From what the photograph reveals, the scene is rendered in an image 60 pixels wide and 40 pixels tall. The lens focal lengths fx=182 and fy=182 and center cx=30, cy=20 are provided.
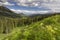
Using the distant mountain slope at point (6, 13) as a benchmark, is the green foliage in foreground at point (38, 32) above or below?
below

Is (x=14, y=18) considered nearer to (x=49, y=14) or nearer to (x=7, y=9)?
(x=7, y=9)

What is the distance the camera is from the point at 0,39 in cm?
470

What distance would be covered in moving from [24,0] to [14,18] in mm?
923

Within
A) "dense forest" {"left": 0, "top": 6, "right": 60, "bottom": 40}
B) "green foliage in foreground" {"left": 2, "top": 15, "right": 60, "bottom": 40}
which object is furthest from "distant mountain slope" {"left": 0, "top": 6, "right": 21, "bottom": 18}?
"green foliage in foreground" {"left": 2, "top": 15, "right": 60, "bottom": 40}

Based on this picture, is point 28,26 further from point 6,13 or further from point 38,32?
point 6,13

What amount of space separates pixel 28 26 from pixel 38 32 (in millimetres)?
495

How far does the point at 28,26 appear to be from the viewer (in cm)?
505

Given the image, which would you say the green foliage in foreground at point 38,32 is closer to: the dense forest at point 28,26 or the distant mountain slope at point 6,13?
the dense forest at point 28,26

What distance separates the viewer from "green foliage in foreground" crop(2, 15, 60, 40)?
457 cm

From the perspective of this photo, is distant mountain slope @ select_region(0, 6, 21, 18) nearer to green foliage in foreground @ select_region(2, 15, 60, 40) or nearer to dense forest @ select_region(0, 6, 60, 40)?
dense forest @ select_region(0, 6, 60, 40)

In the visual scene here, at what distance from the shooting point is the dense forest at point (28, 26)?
4.61 m

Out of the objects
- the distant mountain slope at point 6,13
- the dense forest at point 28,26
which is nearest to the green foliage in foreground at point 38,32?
the dense forest at point 28,26

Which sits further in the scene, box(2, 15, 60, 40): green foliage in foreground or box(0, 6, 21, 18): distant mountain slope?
box(0, 6, 21, 18): distant mountain slope

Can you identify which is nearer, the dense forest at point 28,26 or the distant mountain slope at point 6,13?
the dense forest at point 28,26
